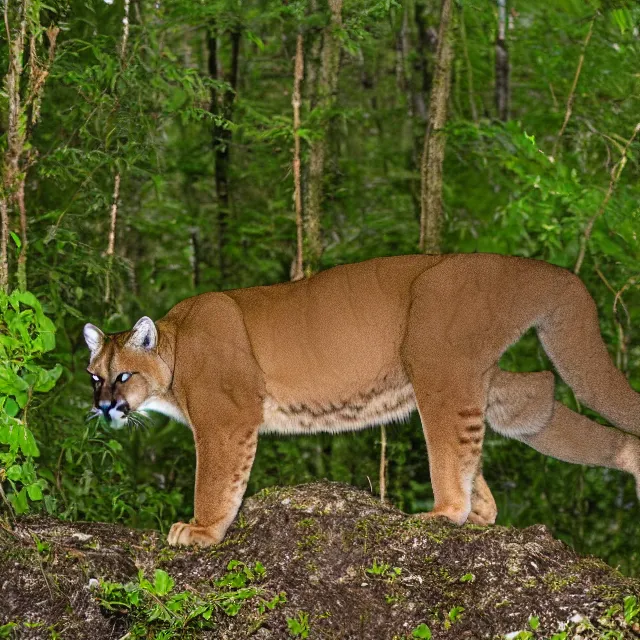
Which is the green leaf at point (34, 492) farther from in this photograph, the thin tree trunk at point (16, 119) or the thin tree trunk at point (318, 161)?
the thin tree trunk at point (318, 161)

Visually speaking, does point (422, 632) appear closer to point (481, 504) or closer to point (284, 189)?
point (481, 504)

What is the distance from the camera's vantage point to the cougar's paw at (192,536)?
4.52 meters

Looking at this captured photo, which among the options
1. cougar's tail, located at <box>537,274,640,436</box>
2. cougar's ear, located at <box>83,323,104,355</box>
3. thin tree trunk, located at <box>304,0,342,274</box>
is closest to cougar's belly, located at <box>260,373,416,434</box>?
cougar's tail, located at <box>537,274,640,436</box>

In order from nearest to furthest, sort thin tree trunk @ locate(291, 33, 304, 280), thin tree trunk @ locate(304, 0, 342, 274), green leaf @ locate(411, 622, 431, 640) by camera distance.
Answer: green leaf @ locate(411, 622, 431, 640) < thin tree trunk @ locate(291, 33, 304, 280) < thin tree trunk @ locate(304, 0, 342, 274)

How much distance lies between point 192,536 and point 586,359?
2.19 m

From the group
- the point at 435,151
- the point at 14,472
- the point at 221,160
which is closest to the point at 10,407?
the point at 14,472

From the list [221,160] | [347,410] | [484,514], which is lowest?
[484,514]

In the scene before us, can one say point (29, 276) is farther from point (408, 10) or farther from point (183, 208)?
point (408, 10)

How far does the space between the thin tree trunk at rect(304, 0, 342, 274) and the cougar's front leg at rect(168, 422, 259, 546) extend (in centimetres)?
143

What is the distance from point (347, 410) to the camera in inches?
198

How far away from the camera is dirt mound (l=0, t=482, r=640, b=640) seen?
3.67 m

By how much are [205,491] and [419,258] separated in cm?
169

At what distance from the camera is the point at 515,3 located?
7496 mm

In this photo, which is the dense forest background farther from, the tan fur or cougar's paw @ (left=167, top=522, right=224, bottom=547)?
cougar's paw @ (left=167, top=522, right=224, bottom=547)
